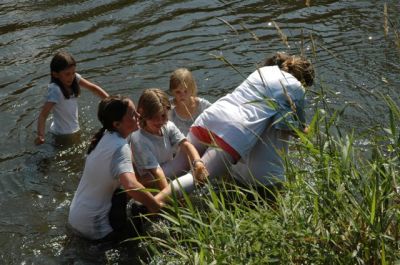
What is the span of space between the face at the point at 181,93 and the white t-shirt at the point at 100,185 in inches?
52.2

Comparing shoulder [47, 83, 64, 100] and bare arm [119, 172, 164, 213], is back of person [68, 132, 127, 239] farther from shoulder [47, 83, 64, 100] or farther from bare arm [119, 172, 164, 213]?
shoulder [47, 83, 64, 100]

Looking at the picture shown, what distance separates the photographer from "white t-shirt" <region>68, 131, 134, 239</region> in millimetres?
5328

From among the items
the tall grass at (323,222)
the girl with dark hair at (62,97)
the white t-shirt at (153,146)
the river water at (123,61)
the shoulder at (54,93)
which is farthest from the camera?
the shoulder at (54,93)

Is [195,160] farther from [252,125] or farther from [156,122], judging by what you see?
[252,125]

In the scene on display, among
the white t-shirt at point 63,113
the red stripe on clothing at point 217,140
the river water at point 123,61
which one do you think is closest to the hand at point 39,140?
the river water at point 123,61

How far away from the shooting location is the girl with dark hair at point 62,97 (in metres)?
7.34

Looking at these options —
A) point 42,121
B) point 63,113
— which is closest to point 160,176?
point 42,121

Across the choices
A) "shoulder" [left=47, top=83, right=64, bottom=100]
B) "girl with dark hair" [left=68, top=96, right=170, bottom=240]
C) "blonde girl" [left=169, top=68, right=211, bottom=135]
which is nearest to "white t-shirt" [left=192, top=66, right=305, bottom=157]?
"blonde girl" [left=169, top=68, right=211, bottom=135]

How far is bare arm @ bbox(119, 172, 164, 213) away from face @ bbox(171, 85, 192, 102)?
1.46 metres

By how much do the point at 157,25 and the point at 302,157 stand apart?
6.91 metres

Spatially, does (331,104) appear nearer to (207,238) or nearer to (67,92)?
(67,92)

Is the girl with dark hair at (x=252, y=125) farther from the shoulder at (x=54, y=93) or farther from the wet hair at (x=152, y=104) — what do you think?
the shoulder at (x=54, y=93)

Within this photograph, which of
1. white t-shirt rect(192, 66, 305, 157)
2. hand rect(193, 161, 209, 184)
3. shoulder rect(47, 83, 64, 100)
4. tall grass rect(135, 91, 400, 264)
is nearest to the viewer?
tall grass rect(135, 91, 400, 264)

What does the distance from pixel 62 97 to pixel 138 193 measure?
2599mm
